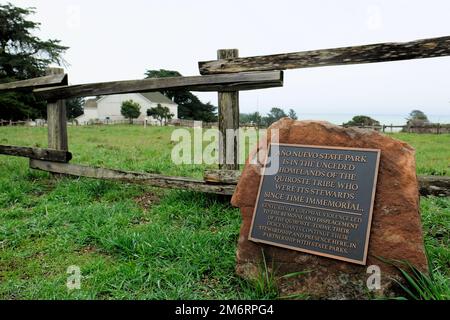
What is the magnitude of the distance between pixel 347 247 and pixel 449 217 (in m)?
2.40

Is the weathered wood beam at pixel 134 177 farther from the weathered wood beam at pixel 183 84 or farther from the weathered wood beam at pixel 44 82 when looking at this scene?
the weathered wood beam at pixel 44 82

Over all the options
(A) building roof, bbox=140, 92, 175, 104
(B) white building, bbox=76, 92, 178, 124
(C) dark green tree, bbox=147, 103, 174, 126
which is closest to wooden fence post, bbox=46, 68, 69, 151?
(C) dark green tree, bbox=147, 103, 174, 126

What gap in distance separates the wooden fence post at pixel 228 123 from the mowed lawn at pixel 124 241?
1.93 ft

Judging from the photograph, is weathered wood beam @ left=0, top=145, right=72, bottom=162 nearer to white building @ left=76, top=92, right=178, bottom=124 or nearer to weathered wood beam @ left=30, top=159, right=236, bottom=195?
weathered wood beam @ left=30, top=159, right=236, bottom=195

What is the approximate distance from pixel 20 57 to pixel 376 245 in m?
41.5

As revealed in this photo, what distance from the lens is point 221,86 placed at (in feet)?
15.2

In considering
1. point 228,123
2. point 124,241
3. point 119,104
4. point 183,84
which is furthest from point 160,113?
point 124,241

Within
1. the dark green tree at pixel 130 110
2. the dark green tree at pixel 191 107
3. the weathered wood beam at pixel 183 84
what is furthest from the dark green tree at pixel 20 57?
the weathered wood beam at pixel 183 84

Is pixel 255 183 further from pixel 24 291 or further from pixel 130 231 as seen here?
pixel 24 291

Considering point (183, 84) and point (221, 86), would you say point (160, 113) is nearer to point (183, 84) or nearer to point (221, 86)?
point (183, 84)

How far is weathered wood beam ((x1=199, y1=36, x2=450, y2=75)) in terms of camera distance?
3.51 m
